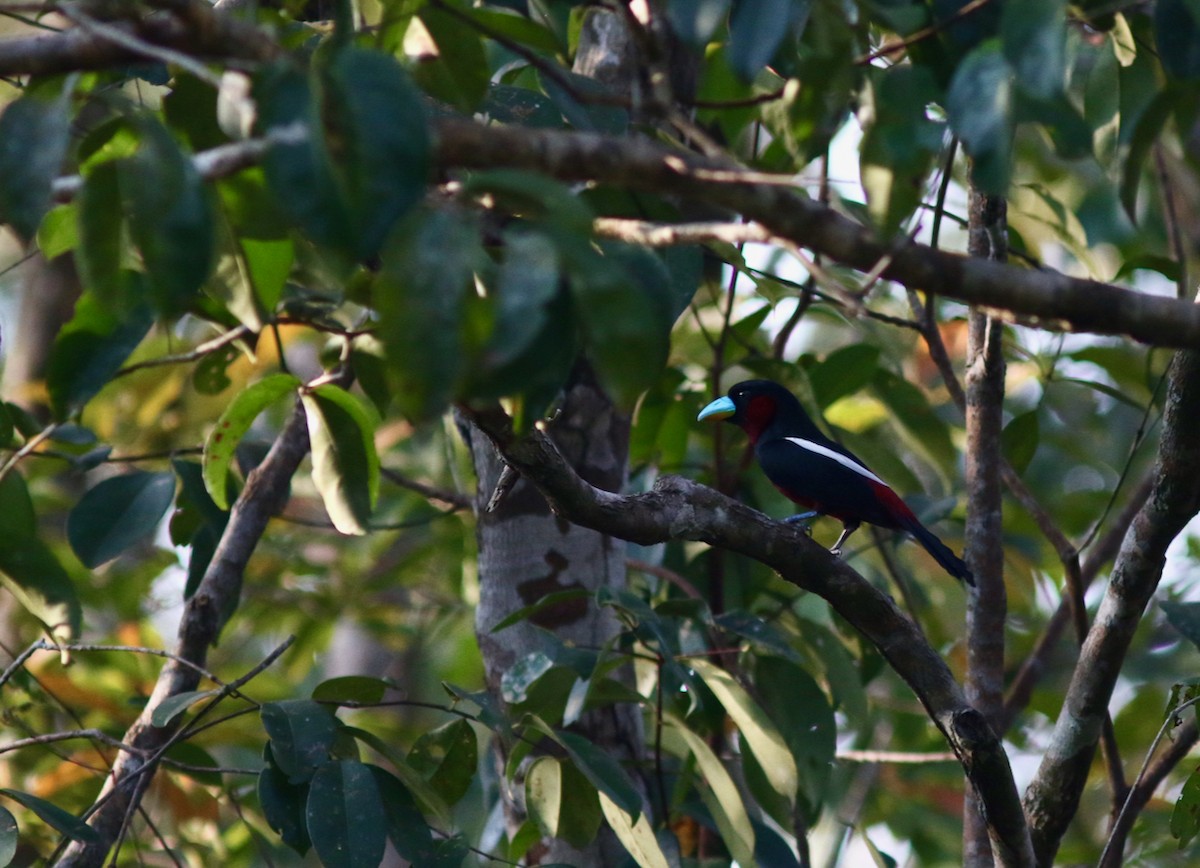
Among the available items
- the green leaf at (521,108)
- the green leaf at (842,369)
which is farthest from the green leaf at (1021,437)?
the green leaf at (521,108)

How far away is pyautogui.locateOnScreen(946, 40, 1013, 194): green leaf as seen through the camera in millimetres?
1446

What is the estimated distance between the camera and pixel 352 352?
9.64ft

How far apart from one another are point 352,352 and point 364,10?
77 centimetres

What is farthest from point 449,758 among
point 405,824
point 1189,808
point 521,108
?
point 1189,808

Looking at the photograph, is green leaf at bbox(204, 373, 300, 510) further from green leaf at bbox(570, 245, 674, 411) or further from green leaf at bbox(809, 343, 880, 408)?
green leaf at bbox(809, 343, 880, 408)

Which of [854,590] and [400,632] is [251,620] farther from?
[854,590]

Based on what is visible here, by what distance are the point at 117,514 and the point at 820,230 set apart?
8.14 feet

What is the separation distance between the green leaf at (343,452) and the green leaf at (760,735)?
43.9 inches

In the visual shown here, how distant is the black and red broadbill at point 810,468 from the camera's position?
4.04m

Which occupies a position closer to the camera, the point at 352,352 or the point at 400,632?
the point at 352,352

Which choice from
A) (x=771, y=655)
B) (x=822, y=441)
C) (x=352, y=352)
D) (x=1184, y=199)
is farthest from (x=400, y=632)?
(x=1184, y=199)

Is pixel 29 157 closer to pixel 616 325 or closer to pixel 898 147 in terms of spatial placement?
pixel 616 325

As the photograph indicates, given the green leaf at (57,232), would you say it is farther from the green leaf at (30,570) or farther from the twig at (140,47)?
the twig at (140,47)

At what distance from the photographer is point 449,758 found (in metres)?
2.88
